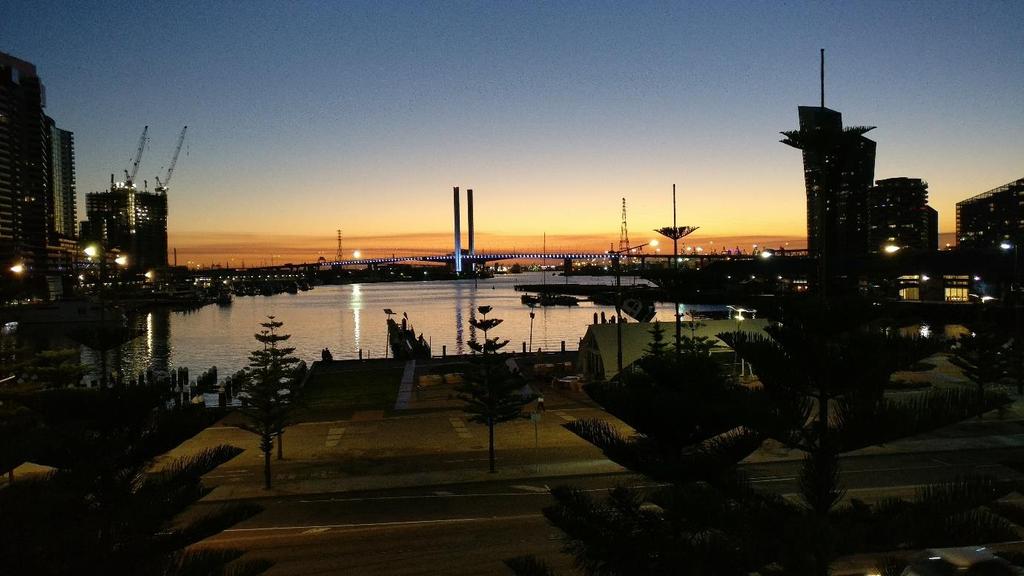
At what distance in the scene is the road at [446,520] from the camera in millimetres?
11383

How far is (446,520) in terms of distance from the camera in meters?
13.4

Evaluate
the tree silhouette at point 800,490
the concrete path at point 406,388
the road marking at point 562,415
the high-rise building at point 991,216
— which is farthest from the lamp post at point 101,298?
the high-rise building at point 991,216

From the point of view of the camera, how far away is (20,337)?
7506 centimetres

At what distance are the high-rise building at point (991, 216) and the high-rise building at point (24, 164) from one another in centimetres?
17705

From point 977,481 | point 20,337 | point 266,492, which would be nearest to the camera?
point 977,481

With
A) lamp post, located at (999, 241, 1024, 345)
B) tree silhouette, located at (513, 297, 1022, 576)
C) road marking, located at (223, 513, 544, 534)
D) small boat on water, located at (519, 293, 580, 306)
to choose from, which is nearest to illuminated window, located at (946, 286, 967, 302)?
lamp post, located at (999, 241, 1024, 345)

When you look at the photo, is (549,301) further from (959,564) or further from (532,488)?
(959,564)

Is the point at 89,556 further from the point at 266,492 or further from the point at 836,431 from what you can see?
the point at 266,492

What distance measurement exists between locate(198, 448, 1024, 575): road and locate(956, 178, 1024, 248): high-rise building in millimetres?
132807

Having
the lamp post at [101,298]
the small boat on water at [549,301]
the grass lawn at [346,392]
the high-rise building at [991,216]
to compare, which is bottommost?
the grass lawn at [346,392]

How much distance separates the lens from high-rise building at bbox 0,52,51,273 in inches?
5207

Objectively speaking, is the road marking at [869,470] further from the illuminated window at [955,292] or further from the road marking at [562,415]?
the illuminated window at [955,292]

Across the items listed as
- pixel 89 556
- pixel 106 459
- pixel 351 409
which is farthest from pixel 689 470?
pixel 351 409

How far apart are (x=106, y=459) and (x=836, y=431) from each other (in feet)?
23.6
